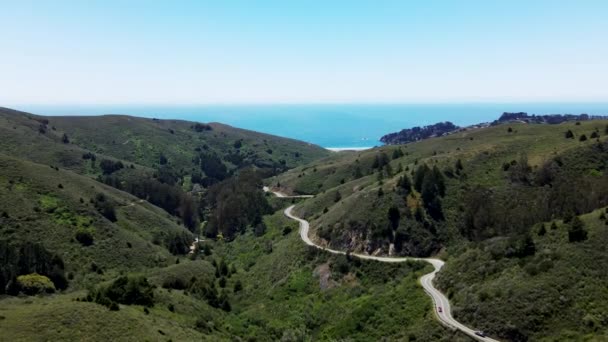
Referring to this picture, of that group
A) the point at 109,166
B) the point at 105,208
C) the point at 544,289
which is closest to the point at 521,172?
the point at 544,289

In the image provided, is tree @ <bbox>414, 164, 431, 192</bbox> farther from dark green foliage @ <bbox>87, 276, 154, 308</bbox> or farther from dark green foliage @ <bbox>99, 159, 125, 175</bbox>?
dark green foliage @ <bbox>99, 159, 125, 175</bbox>

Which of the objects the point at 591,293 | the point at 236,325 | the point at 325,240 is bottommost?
the point at 236,325

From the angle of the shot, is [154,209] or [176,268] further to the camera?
[154,209]

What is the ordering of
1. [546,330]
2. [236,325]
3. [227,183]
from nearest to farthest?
1. [546,330]
2. [236,325]
3. [227,183]

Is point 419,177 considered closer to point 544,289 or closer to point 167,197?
point 544,289

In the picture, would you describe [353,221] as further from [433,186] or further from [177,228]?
[177,228]

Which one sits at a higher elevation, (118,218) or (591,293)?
(591,293)

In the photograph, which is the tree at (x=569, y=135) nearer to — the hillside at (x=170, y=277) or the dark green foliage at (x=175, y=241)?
the hillside at (x=170, y=277)

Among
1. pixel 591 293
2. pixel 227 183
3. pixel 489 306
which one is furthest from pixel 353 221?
pixel 227 183
